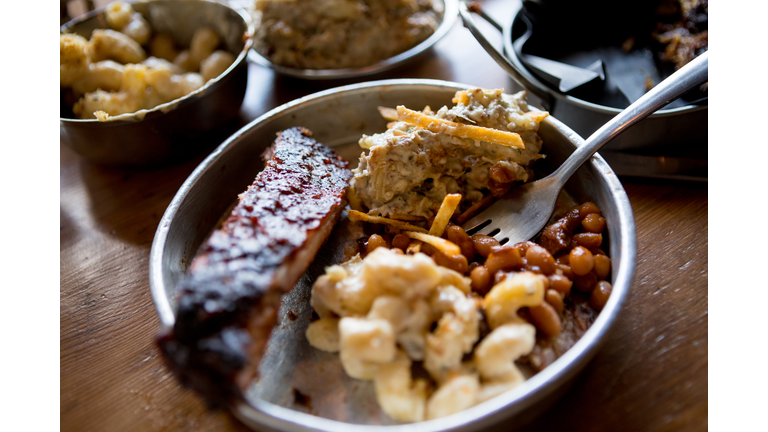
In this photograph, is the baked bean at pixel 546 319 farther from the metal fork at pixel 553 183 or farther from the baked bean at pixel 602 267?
the metal fork at pixel 553 183

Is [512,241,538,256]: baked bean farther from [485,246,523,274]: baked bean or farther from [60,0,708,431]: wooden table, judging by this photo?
[60,0,708,431]: wooden table

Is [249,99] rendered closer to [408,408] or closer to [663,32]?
[408,408]

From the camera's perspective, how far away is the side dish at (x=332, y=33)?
2.75 meters

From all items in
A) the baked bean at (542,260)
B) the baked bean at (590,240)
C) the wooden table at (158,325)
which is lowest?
the wooden table at (158,325)

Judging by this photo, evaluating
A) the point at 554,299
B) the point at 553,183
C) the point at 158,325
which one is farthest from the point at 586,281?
the point at 158,325

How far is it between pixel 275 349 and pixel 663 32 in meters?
2.69

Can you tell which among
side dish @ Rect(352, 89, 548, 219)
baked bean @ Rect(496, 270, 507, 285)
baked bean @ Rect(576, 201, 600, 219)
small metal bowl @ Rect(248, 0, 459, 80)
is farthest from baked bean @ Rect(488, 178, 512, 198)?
small metal bowl @ Rect(248, 0, 459, 80)

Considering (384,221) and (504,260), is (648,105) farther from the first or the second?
(384,221)

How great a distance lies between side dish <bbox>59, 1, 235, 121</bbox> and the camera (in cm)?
232

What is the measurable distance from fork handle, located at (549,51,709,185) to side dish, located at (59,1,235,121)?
1855 mm

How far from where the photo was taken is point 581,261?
1557 millimetres

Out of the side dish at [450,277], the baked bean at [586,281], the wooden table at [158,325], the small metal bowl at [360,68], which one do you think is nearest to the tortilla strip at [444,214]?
the side dish at [450,277]

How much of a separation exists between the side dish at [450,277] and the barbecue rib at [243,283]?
165 mm

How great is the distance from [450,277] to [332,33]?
6.00 ft
